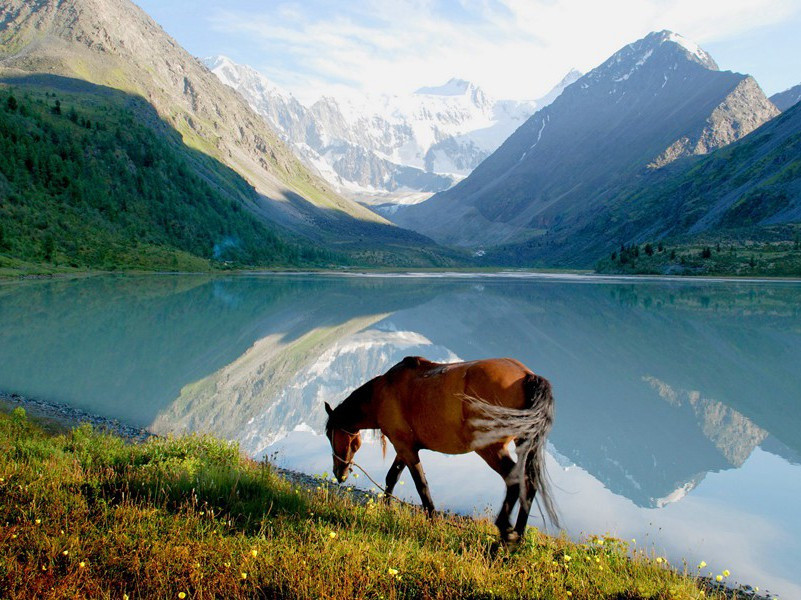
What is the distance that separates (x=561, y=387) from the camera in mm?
23281

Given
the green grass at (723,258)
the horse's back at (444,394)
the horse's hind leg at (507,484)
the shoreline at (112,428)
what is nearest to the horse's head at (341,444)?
the shoreline at (112,428)

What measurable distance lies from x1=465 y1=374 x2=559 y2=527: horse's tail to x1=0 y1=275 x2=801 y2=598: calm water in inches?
144

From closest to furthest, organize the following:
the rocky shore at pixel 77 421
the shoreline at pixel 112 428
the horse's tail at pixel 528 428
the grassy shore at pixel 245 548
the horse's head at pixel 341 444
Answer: the grassy shore at pixel 245 548 → the horse's tail at pixel 528 428 → the horse's head at pixel 341 444 → the shoreline at pixel 112 428 → the rocky shore at pixel 77 421

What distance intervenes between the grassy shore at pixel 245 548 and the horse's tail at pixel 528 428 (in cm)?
93

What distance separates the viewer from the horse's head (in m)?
10.3

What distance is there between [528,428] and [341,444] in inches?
168

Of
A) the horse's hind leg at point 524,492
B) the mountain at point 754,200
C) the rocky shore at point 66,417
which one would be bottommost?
the rocky shore at point 66,417

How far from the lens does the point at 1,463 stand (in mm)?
8828

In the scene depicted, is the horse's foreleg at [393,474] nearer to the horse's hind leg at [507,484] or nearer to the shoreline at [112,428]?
the shoreline at [112,428]

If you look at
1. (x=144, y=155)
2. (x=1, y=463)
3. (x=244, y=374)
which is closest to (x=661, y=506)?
(x=1, y=463)

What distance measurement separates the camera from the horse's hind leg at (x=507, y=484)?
7.58 m

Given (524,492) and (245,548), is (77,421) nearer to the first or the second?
(245,548)

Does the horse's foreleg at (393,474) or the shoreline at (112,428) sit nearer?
the horse's foreleg at (393,474)

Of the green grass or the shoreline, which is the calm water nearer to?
the shoreline
